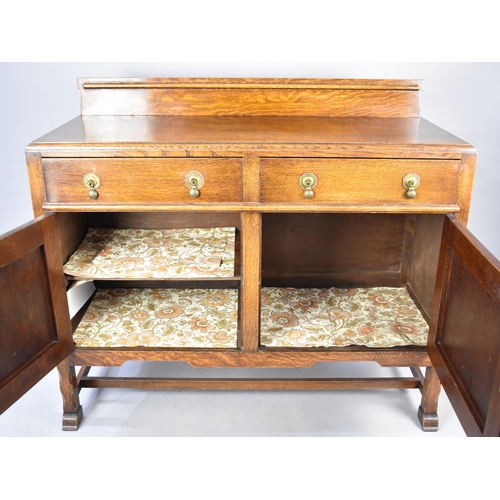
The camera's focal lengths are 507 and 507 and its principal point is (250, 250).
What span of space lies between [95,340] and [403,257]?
155cm

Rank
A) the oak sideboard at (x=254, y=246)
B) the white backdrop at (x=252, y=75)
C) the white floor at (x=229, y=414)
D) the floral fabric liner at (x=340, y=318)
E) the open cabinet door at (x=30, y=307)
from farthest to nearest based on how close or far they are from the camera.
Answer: the white backdrop at (x=252, y=75)
the white floor at (x=229, y=414)
the floral fabric liner at (x=340, y=318)
the oak sideboard at (x=254, y=246)
the open cabinet door at (x=30, y=307)

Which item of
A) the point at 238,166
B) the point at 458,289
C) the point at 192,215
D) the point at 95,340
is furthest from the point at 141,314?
the point at 458,289

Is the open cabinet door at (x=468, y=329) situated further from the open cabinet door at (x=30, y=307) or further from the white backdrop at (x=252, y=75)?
the open cabinet door at (x=30, y=307)

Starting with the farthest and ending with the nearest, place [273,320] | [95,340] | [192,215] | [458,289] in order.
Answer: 1. [192,215]
2. [273,320]
3. [95,340]
4. [458,289]

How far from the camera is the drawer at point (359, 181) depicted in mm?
1758

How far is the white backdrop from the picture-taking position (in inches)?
101

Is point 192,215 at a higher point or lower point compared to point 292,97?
lower

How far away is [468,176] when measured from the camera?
1.77m

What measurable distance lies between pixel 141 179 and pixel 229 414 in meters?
1.18

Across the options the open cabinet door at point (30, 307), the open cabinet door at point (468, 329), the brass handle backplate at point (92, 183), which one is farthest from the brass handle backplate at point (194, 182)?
the open cabinet door at point (468, 329)

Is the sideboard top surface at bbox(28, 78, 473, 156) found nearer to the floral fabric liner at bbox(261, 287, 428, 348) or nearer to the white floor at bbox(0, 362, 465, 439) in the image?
the floral fabric liner at bbox(261, 287, 428, 348)

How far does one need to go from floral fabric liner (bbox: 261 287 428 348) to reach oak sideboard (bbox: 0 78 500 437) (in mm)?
10

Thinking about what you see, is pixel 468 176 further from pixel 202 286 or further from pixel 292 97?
pixel 202 286

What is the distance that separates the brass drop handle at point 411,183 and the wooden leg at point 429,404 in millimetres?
851
